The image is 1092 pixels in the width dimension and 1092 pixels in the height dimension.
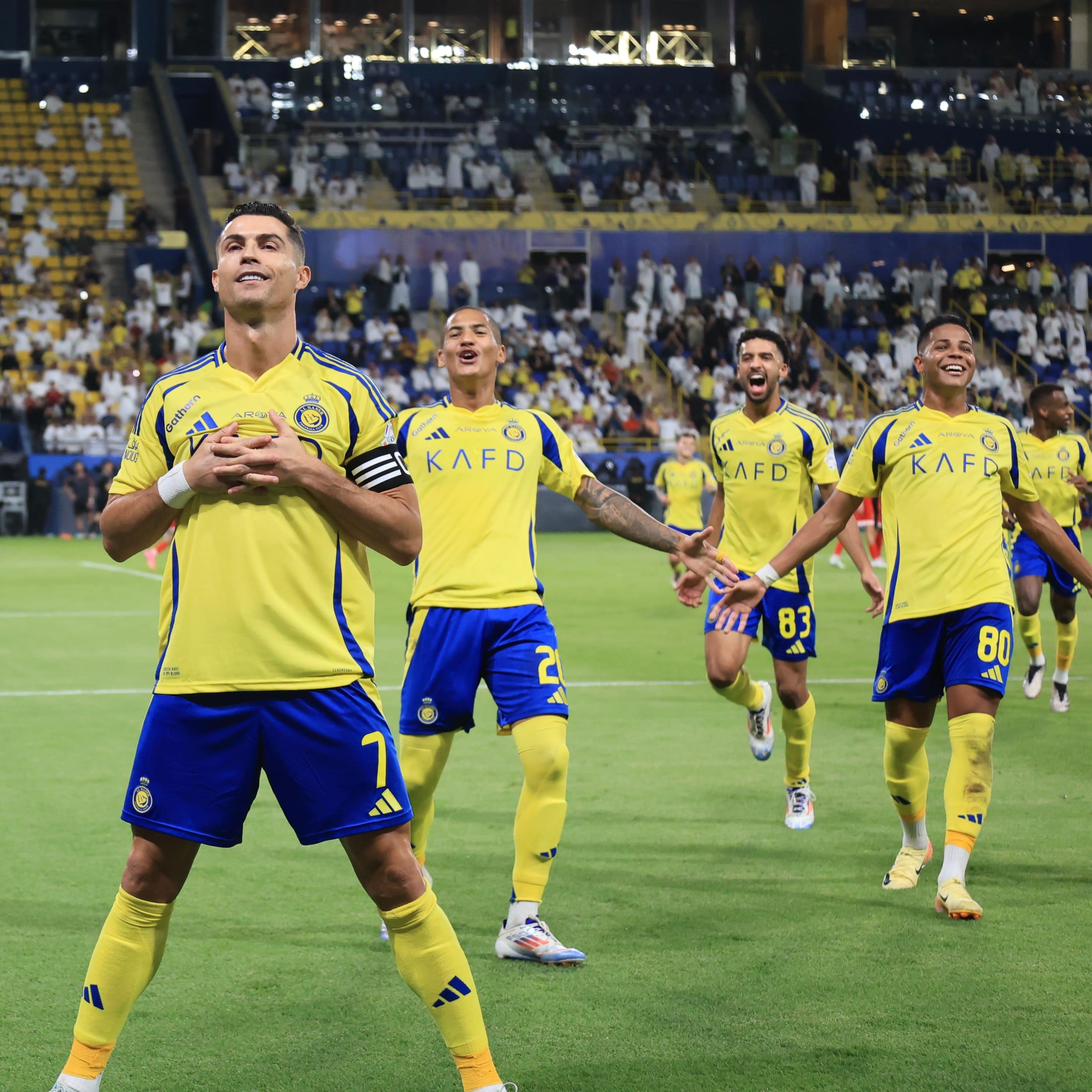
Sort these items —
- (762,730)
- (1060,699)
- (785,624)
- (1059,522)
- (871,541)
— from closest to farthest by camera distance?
(785,624), (762,730), (1060,699), (1059,522), (871,541)

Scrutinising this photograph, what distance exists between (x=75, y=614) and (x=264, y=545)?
45.1 feet

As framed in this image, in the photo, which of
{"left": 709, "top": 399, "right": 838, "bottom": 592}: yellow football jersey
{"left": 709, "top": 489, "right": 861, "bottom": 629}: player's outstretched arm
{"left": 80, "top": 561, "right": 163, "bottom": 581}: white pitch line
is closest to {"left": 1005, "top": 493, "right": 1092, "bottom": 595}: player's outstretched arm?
{"left": 709, "top": 489, "right": 861, "bottom": 629}: player's outstretched arm

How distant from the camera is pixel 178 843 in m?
3.93

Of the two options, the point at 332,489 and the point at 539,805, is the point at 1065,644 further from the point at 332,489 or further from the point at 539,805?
the point at 332,489

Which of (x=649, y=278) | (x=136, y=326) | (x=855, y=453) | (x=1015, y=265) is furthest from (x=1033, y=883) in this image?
(x=1015, y=265)

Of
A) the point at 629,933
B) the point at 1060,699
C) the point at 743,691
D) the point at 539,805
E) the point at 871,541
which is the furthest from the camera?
the point at 871,541

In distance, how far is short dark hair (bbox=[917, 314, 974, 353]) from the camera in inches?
256

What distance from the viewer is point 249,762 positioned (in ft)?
12.8

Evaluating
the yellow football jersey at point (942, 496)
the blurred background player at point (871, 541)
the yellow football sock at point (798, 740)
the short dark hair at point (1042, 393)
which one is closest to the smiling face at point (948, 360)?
the yellow football jersey at point (942, 496)

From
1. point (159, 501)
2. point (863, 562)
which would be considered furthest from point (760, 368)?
point (159, 501)

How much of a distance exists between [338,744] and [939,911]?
315 centimetres

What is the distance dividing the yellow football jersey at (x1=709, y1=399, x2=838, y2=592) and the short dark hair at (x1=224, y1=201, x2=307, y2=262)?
4509 mm

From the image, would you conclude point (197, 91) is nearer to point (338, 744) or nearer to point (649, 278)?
point (649, 278)

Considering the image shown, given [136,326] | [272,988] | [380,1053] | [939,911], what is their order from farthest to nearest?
[136,326]
[939,911]
[272,988]
[380,1053]
